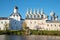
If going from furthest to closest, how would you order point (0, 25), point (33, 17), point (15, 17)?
point (33, 17) → point (15, 17) → point (0, 25)

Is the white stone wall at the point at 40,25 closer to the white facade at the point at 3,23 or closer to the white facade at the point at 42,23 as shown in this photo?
the white facade at the point at 42,23

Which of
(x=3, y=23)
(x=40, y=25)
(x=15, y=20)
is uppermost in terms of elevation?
(x=15, y=20)

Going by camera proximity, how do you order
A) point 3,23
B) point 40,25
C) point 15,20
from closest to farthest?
point 3,23, point 15,20, point 40,25

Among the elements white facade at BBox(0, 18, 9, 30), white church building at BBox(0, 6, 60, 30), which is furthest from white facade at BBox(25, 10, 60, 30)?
white facade at BBox(0, 18, 9, 30)

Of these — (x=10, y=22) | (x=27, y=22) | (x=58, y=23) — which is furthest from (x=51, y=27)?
(x=10, y=22)

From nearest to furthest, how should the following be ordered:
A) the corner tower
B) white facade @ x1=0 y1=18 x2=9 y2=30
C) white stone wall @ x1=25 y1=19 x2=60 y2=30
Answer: white facade @ x1=0 y1=18 x2=9 y2=30 → the corner tower → white stone wall @ x1=25 y1=19 x2=60 y2=30

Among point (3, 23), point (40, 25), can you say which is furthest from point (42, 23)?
point (3, 23)

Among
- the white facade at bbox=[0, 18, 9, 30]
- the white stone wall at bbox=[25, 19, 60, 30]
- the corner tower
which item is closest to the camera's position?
the white facade at bbox=[0, 18, 9, 30]

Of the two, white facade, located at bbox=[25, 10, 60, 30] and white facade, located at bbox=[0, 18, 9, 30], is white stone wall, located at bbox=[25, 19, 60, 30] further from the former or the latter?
white facade, located at bbox=[0, 18, 9, 30]

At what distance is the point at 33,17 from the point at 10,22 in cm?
1860

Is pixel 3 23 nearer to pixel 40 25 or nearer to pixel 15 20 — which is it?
pixel 15 20

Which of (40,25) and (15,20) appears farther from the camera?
(40,25)

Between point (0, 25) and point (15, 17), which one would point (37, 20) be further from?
point (0, 25)

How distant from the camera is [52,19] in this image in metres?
120
